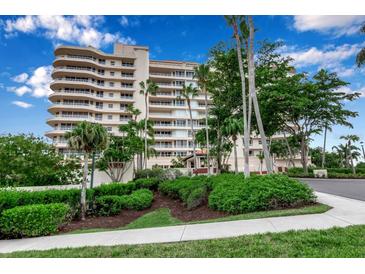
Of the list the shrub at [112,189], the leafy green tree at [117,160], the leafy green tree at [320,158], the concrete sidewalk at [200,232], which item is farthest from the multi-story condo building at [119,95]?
the concrete sidewalk at [200,232]

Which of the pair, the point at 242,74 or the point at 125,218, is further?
the point at 242,74

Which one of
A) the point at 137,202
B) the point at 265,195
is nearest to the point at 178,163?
the point at 137,202

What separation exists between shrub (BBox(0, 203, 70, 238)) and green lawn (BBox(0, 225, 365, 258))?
2.51 meters

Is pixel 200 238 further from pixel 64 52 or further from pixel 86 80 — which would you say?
pixel 64 52

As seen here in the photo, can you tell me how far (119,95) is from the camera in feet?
159

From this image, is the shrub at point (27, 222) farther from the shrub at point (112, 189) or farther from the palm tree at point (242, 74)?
the palm tree at point (242, 74)

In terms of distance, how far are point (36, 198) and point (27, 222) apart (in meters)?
1.99

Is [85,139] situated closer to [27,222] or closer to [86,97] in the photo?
[27,222]

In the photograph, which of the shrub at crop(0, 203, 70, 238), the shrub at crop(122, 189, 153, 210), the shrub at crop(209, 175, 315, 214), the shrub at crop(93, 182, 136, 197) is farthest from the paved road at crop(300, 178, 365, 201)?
the shrub at crop(0, 203, 70, 238)

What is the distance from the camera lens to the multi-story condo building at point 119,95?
4397cm

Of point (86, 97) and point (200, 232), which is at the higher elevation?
point (86, 97)

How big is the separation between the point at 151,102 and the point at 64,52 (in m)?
20.5

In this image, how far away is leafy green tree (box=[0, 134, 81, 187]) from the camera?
49.0 feet
